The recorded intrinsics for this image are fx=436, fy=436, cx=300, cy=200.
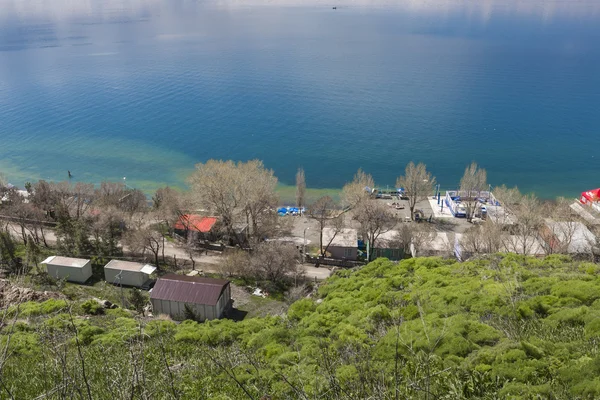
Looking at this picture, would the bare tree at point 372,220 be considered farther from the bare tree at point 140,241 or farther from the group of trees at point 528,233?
the bare tree at point 140,241

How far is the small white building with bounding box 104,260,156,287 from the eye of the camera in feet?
79.4

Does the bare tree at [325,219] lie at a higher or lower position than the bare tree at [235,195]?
lower

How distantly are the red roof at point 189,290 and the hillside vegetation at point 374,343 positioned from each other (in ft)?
10.7

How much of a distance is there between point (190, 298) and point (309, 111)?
44.2 metres

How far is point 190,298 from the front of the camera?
20.7m

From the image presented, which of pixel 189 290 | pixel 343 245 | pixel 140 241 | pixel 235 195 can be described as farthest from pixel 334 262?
pixel 140 241

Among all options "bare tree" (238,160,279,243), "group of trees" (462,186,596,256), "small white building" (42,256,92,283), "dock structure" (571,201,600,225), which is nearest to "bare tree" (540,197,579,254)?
"group of trees" (462,186,596,256)

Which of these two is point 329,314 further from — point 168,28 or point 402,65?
point 168,28

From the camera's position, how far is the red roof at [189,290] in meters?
Result: 20.5

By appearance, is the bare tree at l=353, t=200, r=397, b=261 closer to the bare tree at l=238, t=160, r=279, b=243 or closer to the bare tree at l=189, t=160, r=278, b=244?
the bare tree at l=238, t=160, r=279, b=243

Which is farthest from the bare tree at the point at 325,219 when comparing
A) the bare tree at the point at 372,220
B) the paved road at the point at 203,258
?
the paved road at the point at 203,258

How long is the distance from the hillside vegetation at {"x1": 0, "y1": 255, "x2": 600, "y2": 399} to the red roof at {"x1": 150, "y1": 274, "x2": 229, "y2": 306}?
3247 millimetres

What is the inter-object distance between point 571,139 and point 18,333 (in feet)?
191

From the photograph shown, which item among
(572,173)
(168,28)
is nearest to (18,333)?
(572,173)
